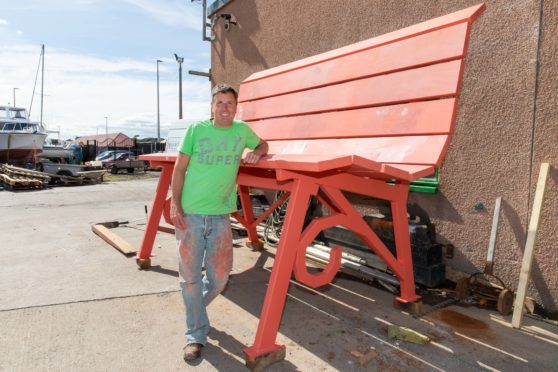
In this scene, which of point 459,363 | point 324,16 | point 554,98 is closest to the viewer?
point 459,363

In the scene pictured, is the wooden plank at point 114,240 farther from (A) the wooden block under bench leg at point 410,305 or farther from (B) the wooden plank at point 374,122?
(A) the wooden block under bench leg at point 410,305

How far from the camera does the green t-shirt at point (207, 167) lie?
231 cm

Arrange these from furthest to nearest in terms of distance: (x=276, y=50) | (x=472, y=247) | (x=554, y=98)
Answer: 1. (x=276, y=50)
2. (x=472, y=247)
3. (x=554, y=98)

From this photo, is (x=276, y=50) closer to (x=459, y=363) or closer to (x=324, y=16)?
(x=324, y=16)

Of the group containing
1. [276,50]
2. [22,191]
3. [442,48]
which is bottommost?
[22,191]

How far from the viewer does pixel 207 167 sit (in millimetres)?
2320

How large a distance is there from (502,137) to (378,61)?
3.83ft

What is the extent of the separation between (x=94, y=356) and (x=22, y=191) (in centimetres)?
1220

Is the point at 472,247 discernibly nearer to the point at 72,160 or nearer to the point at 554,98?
the point at 554,98

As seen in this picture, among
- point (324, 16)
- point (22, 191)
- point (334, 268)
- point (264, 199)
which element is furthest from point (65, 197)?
point (334, 268)

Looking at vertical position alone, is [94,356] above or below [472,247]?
below

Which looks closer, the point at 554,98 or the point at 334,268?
the point at 334,268

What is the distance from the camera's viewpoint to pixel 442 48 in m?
2.50

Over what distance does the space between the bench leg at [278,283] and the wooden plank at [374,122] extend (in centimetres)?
90
